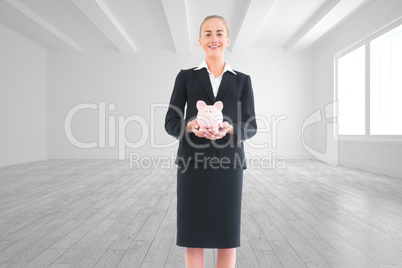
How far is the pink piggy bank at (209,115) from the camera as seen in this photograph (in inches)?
36.7

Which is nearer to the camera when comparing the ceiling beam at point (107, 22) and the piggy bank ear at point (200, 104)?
the piggy bank ear at point (200, 104)

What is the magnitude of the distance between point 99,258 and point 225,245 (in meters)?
1.16

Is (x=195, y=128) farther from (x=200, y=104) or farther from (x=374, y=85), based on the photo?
(x=374, y=85)

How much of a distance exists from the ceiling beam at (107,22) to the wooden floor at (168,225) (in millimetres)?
3475

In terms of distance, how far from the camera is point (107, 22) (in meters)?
6.85

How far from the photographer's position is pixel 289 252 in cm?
200

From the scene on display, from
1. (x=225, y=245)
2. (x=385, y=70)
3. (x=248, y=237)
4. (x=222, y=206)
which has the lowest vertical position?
(x=248, y=237)

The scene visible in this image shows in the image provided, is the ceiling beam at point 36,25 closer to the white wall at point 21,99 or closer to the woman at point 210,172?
the white wall at point 21,99

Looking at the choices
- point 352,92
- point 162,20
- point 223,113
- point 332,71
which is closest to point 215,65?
point 223,113

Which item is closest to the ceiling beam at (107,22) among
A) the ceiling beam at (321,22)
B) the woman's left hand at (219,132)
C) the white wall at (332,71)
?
the ceiling beam at (321,22)

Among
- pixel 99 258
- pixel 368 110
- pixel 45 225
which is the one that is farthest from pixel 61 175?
pixel 368 110

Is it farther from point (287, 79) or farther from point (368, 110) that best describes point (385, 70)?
point (287, 79)

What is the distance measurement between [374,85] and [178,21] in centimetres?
433

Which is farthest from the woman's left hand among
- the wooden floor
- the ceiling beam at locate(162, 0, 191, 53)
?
the ceiling beam at locate(162, 0, 191, 53)
